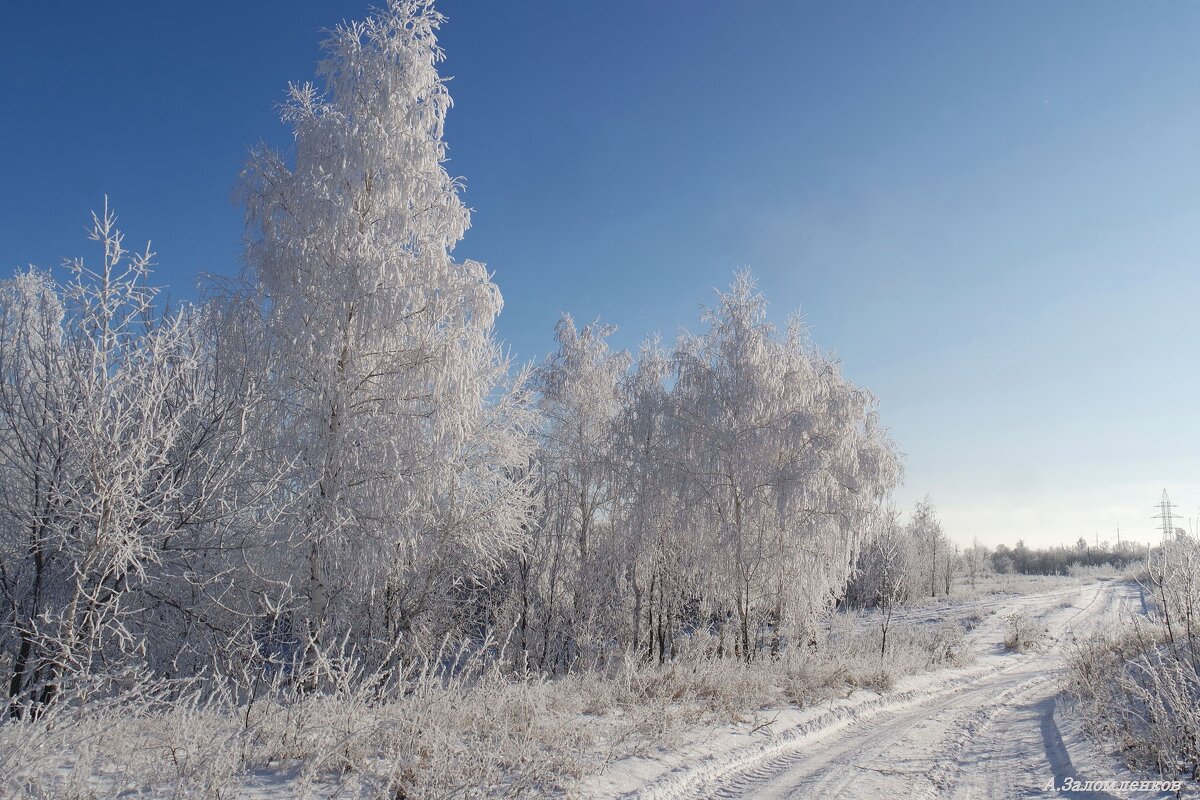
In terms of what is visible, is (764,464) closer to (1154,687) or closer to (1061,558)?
(1154,687)

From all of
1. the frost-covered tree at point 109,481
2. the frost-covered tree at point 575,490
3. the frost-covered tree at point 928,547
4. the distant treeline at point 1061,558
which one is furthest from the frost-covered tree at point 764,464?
the distant treeline at point 1061,558

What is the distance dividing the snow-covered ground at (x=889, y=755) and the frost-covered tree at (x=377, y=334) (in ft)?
13.5

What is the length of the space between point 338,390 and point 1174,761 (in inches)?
356

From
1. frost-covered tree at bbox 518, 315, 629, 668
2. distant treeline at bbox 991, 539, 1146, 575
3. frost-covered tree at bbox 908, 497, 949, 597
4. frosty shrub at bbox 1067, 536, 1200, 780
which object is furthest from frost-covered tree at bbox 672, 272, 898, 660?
distant treeline at bbox 991, 539, 1146, 575

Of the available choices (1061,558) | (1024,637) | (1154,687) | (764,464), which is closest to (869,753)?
(1154,687)

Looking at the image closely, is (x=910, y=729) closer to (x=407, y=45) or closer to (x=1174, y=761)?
(x=1174, y=761)

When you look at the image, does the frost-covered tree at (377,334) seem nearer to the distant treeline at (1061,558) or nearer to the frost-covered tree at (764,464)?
the frost-covered tree at (764,464)

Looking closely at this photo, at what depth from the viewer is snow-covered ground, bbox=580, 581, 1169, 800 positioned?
538cm

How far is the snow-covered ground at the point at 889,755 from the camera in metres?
5.38

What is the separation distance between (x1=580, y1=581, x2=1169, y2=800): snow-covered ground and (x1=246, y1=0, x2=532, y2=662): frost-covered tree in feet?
13.5

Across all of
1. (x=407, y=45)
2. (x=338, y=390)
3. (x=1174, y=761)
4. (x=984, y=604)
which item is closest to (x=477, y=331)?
(x=338, y=390)

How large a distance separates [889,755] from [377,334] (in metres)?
7.61

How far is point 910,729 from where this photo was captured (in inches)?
320

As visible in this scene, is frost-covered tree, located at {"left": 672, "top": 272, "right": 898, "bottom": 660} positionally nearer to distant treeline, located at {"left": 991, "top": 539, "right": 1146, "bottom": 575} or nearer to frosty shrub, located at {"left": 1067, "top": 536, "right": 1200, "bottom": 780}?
frosty shrub, located at {"left": 1067, "top": 536, "right": 1200, "bottom": 780}
